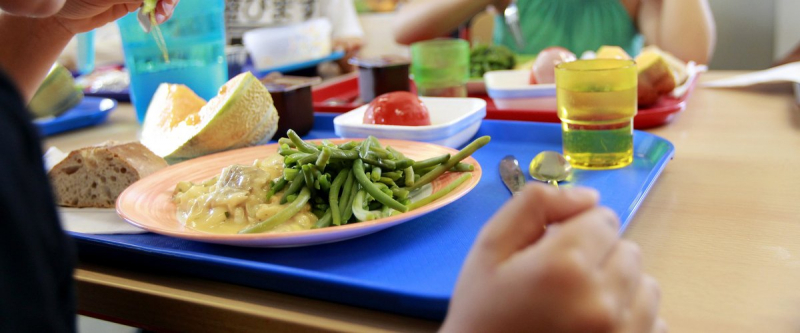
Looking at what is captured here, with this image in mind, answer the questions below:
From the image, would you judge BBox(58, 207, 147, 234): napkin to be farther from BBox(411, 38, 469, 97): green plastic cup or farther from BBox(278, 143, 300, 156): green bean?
BBox(411, 38, 469, 97): green plastic cup

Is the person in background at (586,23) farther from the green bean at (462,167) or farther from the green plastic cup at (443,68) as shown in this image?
the green bean at (462,167)

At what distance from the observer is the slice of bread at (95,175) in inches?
38.4

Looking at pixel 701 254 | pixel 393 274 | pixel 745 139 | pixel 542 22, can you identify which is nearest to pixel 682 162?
pixel 745 139

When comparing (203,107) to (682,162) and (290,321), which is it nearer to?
(290,321)

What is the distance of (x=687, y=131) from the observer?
1.28 metres

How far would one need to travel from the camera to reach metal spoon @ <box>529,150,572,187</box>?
38.9 inches

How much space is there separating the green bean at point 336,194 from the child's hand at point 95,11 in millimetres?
564

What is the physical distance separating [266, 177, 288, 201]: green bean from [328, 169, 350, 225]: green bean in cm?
7

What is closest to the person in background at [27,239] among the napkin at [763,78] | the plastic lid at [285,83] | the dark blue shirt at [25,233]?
the dark blue shirt at [25,233]

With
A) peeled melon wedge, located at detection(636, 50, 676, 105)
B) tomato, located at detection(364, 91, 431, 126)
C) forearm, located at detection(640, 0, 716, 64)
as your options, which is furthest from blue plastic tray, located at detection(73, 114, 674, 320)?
forearm, located at detection(640, 0, 716, 64)

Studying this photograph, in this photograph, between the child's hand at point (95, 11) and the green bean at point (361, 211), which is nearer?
the green bean at point (361, 211)

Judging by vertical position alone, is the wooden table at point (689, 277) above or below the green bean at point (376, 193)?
below

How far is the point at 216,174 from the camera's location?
3.37 feet

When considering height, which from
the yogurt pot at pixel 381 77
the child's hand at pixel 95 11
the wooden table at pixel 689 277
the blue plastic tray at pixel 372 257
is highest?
the child's hand at pixel 95 11
